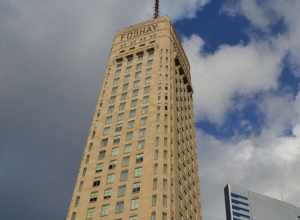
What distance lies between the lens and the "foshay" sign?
3925 inches

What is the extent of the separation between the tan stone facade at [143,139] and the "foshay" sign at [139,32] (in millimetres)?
315

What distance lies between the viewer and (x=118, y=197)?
212 ft

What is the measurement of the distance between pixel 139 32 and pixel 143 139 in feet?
125

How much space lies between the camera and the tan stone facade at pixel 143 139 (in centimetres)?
6362

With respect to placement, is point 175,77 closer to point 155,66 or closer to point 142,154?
point 155,66

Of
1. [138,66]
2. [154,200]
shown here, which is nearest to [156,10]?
[138,66]

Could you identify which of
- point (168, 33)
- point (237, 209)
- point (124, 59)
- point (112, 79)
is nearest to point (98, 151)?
point (112, 79)

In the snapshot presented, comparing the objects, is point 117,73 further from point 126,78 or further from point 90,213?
point 90,213

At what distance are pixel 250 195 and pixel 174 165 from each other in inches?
4964

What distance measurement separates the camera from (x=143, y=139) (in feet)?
238

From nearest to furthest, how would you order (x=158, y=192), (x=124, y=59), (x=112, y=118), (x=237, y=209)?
(x=158, y=192)
(x=112, y=118)
(x=124, y=59)
(x=237, y=209)

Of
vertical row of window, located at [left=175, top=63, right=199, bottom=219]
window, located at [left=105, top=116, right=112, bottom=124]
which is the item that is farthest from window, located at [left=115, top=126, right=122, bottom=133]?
vertical row of window, located at [left=175, top=63, right=199, bottom=219]

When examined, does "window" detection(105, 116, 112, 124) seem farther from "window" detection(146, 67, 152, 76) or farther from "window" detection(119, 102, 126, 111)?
"window" detection(146, 67, 152, 76)

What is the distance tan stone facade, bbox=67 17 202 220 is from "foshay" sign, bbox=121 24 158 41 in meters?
0.31
